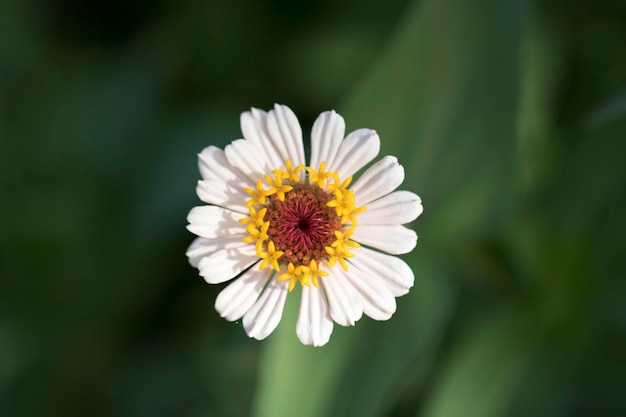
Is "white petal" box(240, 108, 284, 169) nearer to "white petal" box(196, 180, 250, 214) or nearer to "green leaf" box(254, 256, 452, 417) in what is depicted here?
"white petal" box(196, 180, 250, 214)

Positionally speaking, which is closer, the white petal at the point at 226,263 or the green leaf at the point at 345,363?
the white petal at the point at 226,263

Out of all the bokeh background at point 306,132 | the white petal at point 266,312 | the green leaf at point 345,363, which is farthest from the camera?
the bokeh background at point 306,132
